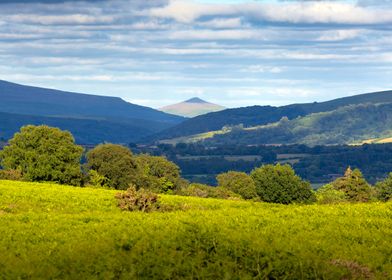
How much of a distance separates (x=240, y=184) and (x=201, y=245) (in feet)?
416

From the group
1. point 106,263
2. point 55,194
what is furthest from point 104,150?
point 106,263

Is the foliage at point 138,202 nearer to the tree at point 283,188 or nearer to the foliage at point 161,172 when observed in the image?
the foliage at point 161,172

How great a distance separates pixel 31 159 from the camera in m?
108

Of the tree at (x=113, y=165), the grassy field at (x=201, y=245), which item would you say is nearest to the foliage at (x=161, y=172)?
the tree at (x=113, y=165)

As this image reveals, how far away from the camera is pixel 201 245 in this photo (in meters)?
32.8

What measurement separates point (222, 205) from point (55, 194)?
12618mm

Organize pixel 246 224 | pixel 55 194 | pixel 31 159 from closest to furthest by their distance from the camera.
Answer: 1. pixel 246 224
2. pixel 55 194
3. pixel 31 159

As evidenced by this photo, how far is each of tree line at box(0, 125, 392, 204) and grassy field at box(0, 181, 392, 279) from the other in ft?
97.2

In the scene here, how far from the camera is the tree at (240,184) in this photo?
15475cm

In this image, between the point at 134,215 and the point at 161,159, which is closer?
the point at 134,215

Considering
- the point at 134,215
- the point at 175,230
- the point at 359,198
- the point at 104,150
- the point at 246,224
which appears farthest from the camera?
the point at 359,198

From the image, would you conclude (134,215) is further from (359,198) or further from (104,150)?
(359,198)

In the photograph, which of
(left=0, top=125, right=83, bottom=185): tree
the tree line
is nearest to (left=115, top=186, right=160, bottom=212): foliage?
the tree line

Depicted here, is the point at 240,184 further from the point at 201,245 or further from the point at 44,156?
the point at 201,245
